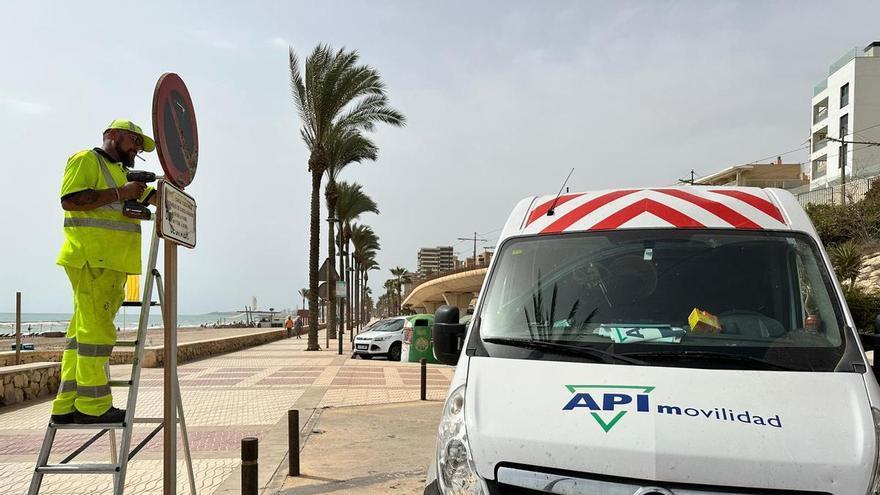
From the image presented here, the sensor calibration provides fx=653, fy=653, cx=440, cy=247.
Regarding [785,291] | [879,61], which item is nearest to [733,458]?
[785,291]

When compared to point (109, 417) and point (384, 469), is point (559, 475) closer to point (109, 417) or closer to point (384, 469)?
point (109, 417)

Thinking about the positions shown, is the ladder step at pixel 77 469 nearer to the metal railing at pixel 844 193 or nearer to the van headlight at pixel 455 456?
the van headlight at pixel 455 456

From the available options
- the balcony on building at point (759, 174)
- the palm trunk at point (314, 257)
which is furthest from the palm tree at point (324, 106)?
the balcony on building at point (759, 174)

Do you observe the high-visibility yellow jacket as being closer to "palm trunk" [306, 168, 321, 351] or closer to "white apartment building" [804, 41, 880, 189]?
"palm trunk" [306, 168, 321, 351]

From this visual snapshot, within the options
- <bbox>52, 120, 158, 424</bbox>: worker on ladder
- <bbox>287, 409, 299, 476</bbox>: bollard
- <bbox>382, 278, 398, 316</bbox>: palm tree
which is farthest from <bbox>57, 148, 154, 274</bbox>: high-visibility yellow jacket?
<bbox>382, 278, 398, 316</bbox>: palm tree

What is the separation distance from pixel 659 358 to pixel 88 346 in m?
3.11

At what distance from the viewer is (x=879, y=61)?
54875 mm

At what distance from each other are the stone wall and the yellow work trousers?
252 inches

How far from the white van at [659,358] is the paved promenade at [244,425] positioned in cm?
270

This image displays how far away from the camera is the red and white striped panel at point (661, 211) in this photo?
3.44 metres

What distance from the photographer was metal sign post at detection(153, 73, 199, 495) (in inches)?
146

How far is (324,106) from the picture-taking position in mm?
22234

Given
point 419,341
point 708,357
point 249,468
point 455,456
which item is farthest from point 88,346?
point 419,341

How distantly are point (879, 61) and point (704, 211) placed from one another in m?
64.3
